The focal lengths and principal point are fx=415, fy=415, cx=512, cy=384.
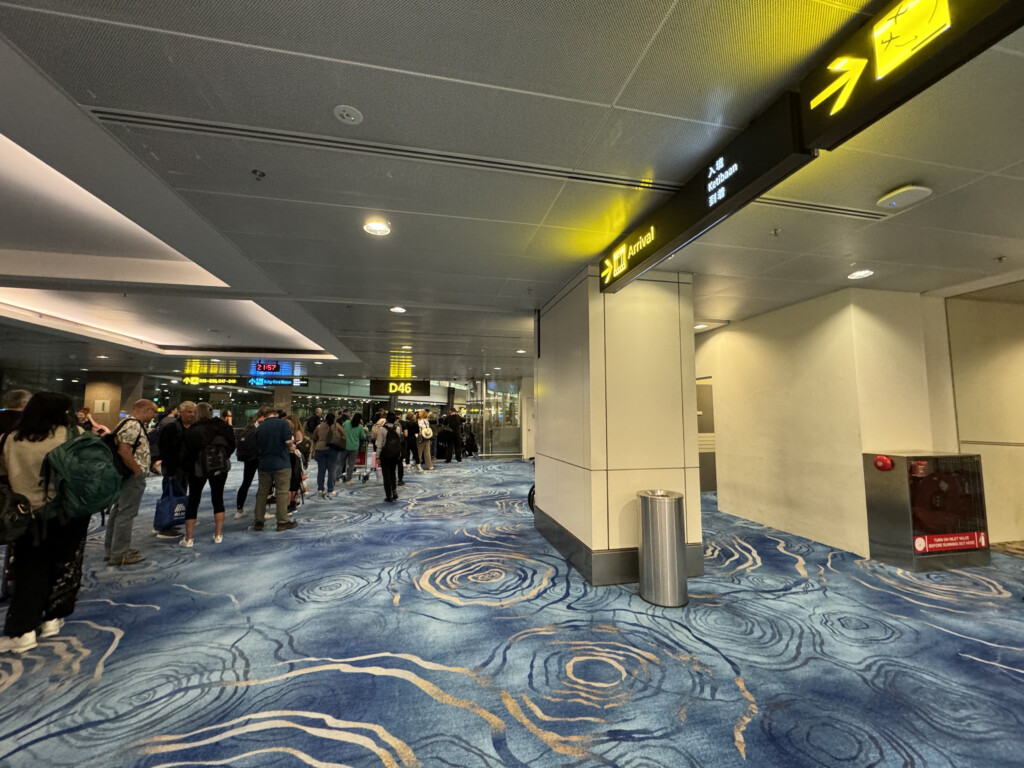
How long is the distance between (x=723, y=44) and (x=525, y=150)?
1.07 metres

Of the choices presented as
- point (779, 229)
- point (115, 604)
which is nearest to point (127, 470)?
point (115, 604)

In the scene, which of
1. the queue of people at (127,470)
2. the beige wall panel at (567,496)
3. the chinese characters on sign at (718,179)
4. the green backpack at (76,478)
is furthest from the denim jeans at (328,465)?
the chinese characters on sign at (718,179)

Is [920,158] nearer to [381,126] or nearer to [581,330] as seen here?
[581,330]

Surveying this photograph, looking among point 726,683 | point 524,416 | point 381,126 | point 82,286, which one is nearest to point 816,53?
point 381,126

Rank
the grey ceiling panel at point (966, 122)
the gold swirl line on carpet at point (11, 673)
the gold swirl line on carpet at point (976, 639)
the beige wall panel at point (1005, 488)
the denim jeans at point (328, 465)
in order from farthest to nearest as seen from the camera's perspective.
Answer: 1. the denim jeans at point (328, 465)
2. the beige wall panel at point (1005, 488)
3. the gold swirl line on carpet at point (976, 639)
4. the gold swirl line on carpet at point (11, 673)
5. the grey ceiling panel at point (966, 122)

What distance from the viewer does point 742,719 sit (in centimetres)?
211

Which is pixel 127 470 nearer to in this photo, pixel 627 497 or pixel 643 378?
pixel 627 497

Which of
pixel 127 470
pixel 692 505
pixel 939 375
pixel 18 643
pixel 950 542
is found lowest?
pixel 18 643

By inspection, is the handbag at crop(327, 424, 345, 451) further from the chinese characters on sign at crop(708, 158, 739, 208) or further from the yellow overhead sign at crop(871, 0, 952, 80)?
the yellow overhead sign at crop(871, 0, 952, 80)

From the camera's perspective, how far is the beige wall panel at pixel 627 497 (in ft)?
13.1

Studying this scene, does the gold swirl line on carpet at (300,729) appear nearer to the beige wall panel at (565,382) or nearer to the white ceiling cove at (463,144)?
the beige wall panel at (565,382)

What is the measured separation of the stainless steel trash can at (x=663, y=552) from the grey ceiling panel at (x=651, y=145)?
254 cm

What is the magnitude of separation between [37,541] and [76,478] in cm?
49

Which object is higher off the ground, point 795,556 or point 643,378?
point 643,378
